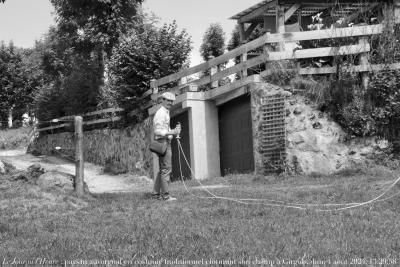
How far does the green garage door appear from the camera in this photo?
1644cm

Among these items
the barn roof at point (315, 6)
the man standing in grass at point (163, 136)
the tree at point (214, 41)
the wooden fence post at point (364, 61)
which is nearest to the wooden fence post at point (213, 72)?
the barn roof at point (315, 6)

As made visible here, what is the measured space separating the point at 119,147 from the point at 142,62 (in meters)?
3.78

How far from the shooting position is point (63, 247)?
6141 millimetres

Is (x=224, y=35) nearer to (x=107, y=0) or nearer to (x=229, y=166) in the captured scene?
(x=107, y=0)

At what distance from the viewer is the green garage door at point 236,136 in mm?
16438

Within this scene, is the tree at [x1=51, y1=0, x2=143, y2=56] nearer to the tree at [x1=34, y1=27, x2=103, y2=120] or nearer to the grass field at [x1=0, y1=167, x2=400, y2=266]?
the tree at [x1=34, y1=27, x2=103, y2=120]

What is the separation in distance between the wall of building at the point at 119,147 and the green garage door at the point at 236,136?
3.78 m

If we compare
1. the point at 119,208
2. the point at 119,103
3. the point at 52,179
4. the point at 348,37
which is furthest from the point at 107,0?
the point at 119,208

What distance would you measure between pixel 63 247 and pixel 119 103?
16875 mm

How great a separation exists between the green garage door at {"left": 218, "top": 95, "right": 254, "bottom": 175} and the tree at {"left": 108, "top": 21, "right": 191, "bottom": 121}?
14.4 feet

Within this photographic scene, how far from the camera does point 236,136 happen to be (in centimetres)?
1717

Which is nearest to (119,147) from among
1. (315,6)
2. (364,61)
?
(315,6)

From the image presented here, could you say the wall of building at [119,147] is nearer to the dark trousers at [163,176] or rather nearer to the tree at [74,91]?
the tree at [74,91]

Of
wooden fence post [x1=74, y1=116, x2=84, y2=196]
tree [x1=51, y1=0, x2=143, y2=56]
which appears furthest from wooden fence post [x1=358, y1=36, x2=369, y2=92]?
tree [x1=51, y1=0, x2=143, y2=56]
